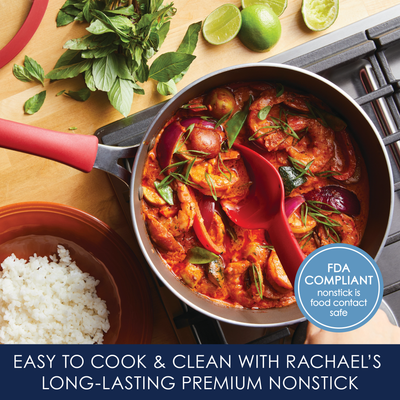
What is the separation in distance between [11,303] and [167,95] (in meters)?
1.10

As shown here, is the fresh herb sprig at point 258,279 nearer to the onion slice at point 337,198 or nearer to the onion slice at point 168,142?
the onion slice at point 337,198

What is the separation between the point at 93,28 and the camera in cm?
131

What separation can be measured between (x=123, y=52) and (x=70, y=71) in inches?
9.2

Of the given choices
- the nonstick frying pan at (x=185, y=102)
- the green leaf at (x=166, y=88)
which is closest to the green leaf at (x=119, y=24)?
the green leaf at (x=166, y=88)

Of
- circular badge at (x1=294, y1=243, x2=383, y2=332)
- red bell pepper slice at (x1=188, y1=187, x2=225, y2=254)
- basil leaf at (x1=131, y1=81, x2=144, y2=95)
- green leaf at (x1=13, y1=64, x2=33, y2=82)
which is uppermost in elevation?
green leaf at (x1=13, y1=64, x2=33, y2=82)

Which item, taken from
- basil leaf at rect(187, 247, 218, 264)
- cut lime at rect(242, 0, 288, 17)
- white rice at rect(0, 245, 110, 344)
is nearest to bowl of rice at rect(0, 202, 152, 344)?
white rice at rect(0, 245, 110, 344)

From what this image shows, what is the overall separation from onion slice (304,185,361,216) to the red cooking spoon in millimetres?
177

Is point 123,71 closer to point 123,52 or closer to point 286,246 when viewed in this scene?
point 123,52

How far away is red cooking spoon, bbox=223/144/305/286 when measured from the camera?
4.30ft

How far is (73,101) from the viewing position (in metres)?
1.54

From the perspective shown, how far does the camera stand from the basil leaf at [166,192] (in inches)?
53.8

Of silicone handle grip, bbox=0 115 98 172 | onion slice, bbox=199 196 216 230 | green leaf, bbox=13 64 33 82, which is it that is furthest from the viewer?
green leaf, bbox=13 64 33 82

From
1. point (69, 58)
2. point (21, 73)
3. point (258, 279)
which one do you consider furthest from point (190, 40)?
point (258, 279)

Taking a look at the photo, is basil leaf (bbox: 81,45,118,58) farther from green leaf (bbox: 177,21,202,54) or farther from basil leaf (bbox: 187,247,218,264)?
basil leaf (bbox: 187,247,218,264)
